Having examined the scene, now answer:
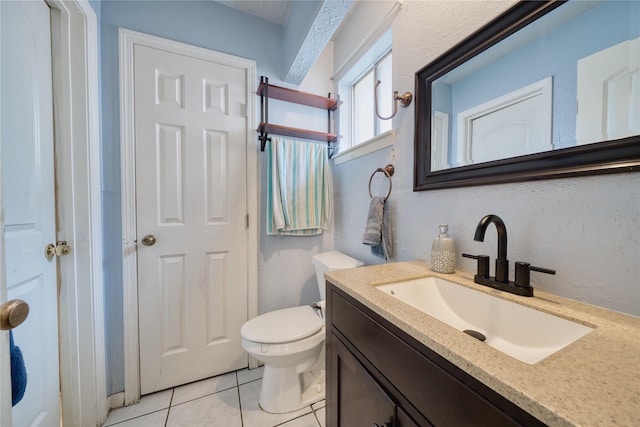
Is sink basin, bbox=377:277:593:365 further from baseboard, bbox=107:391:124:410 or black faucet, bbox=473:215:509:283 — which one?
baseboard, bbox=107:391:124:410

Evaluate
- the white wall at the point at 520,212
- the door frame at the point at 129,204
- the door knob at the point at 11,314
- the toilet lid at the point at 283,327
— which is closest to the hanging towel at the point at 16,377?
the door knob at the point at 11,314

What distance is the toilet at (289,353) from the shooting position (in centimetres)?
113

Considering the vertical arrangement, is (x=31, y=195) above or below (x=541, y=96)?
below

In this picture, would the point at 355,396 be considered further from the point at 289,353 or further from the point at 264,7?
the point at 264,7

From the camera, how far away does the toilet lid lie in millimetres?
1139

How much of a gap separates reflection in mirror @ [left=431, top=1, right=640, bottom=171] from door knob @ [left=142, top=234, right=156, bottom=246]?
160cm

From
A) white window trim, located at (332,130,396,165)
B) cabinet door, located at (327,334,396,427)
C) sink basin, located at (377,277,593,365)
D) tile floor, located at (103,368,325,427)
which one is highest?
white window trim, located at (332,130,396,165)

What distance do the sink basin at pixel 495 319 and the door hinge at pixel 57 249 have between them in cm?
134

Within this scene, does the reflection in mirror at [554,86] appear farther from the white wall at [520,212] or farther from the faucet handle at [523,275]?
the faucet handle at [523,275]

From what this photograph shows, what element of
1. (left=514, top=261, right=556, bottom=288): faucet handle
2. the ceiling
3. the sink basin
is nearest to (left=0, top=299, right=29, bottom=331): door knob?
the sink basin

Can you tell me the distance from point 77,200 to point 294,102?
1354 mm

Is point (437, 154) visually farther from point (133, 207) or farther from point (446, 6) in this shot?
point (133, 207)


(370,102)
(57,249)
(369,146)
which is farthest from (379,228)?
(57,249)

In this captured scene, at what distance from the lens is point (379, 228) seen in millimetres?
1180
